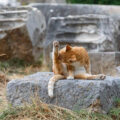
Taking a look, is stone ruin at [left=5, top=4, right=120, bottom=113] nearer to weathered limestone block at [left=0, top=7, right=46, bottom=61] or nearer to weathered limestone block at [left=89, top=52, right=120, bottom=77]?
weathered limestone block at [left=89, top=52, right=120, bottom=77]

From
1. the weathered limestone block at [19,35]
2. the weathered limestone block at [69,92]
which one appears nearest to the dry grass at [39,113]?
the weathered limestone block at [69,92]

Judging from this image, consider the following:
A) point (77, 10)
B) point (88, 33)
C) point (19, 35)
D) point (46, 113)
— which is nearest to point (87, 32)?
point (88, 33)

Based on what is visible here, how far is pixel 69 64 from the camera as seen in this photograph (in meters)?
6.55

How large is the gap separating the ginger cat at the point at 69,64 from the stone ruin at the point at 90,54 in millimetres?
134

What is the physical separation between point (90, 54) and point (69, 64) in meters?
3.61

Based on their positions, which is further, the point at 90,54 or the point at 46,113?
the point at 90,54

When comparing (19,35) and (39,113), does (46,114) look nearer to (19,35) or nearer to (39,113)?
(39,113)

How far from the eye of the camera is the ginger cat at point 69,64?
6.50 metres

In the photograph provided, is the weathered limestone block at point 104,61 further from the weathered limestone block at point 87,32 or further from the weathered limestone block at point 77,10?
the weathered limestone block at point 77,10

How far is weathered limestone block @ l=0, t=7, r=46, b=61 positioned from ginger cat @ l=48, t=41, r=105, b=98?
4969 mm

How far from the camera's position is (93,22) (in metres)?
11.2

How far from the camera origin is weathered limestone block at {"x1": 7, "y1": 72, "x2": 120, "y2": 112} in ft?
20.9

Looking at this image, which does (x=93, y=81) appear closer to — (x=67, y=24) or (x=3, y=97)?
(x=3, y=97)

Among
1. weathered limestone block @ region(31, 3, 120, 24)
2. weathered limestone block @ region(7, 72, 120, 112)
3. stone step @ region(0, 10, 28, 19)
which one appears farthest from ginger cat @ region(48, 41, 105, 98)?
weathered limestone block @ region(31, 3, 120, 24)
